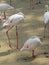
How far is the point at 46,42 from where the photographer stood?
6.13 meters

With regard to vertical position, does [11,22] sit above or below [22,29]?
above

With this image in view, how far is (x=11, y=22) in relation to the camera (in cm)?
577

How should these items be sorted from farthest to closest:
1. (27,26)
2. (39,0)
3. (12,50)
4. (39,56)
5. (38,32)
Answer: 1. (39,0)
2. (27,26)
3. (38,32)
4. (12,50)
5. (39,56)

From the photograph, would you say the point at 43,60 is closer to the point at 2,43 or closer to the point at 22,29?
the point at 2,43

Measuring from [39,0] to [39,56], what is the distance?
472cm

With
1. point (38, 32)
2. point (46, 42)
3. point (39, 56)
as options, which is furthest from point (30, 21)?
point (39, 56)

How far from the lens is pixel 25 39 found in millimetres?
6367

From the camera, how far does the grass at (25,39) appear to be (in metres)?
5.22

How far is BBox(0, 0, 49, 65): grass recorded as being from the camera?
5.22 meters

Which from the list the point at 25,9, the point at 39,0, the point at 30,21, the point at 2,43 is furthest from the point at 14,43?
the point at 39,0

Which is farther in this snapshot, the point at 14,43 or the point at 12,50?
the point at 14,43

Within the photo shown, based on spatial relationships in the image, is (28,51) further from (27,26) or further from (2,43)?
(27,26)

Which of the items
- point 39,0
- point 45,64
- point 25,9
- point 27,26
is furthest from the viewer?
point 39,0

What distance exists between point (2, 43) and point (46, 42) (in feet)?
3.37
